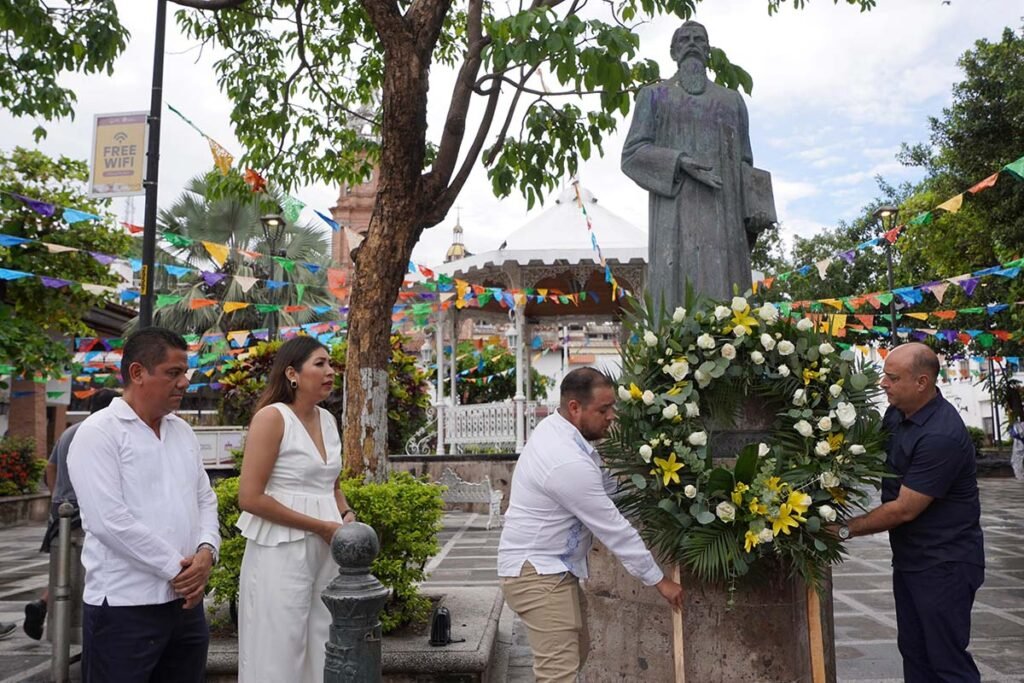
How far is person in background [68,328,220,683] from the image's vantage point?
106 inches

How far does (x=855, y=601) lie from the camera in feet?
23.3

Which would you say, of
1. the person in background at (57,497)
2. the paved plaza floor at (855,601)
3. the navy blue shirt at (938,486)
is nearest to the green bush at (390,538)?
the paved plaza floor at (855,601)

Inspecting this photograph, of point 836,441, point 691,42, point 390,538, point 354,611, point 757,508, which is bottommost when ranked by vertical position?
point 390,538

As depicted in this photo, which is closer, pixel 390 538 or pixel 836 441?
pixel 836 441

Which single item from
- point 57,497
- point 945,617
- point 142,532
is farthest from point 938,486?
point 57,497

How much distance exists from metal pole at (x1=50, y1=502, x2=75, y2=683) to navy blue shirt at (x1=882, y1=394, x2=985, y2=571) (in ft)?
13.8

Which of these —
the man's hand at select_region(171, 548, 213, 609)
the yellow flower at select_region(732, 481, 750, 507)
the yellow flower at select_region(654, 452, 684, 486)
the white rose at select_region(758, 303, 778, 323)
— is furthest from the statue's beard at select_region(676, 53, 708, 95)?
the man's hand at select_region(171, 548, 213, 609)

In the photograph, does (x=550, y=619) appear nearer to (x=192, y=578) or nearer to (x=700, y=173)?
(x=192, y=578)

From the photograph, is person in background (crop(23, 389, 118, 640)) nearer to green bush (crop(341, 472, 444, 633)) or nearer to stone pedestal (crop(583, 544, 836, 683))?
green bush (crop(341, 472, 444, 633))

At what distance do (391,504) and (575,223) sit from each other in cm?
1033

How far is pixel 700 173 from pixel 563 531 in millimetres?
2341

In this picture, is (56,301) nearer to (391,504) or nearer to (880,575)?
(391,504)

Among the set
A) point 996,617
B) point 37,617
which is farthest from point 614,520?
point 996,617

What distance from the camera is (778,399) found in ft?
11.9
